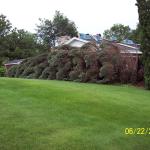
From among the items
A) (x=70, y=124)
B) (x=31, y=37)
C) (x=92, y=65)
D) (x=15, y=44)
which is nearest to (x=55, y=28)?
(x=31, y=37)

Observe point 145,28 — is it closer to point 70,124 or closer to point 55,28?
point 70,124

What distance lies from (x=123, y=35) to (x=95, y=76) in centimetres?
4167

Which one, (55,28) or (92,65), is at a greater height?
(55,28)

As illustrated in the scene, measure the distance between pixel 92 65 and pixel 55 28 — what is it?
105 feet

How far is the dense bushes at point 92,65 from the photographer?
41.4ft

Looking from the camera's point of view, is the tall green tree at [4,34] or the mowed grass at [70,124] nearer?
the mowed grass at [70,124]

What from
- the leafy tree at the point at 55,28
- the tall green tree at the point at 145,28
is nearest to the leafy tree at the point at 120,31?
the leafy tree at the point at 55,28

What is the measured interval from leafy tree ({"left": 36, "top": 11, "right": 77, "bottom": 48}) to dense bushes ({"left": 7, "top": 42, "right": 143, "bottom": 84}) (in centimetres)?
→ 2684

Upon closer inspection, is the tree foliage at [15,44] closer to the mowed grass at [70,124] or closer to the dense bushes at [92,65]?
the dense bushes at [92,65]

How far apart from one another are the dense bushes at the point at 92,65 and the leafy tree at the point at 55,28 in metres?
26.8

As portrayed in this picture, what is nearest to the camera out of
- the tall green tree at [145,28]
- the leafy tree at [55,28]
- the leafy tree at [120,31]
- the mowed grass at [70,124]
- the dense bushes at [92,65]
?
the mowed grass at [70,124]

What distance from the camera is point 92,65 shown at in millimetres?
13477

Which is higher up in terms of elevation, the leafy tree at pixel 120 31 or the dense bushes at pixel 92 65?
the leafy tree at pixel 120 31

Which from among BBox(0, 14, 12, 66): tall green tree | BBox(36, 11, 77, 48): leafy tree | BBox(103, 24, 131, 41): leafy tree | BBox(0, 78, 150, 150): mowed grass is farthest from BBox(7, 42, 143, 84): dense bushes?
BBox(103, 24, 131, 41): leafy tree
